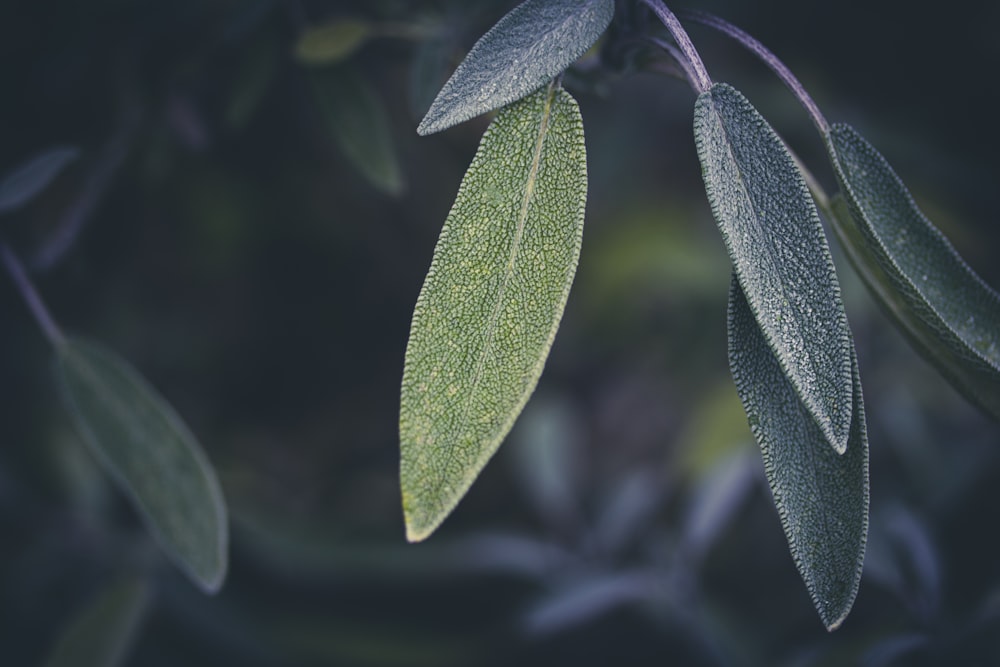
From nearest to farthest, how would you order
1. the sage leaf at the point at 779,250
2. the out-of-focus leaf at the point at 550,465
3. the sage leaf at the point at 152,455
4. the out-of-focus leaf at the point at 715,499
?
the sage leaf at the point at 779,250
the sage leaf at the point at 152,455
the out-of-focus leaf at the point at 715,499
the out-of-focus leaf at the point at 550,465

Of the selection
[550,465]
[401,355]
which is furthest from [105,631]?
[401,355]

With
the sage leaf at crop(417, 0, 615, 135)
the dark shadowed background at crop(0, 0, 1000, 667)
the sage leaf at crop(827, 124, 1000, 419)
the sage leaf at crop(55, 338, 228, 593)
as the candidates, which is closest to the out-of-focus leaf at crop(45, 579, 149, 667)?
the dark shadowed background at crop(0, 0, 1000, 667)

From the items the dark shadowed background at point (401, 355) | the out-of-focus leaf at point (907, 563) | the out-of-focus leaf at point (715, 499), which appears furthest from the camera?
the out-of-focus leaf at point (715, 499)

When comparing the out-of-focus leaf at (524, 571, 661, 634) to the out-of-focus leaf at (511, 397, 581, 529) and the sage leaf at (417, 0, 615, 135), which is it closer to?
the out-of-focus leaf at (511, 397, 581, 529)

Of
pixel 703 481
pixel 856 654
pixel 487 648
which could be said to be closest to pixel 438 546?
pixel 487 648

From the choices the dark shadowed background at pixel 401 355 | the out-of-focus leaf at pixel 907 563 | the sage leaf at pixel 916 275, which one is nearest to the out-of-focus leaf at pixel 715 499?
the dark shadowed background at pixel 401 355

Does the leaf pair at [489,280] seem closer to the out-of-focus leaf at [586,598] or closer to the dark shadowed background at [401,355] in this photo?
the dark shadowed background at [401,355]
